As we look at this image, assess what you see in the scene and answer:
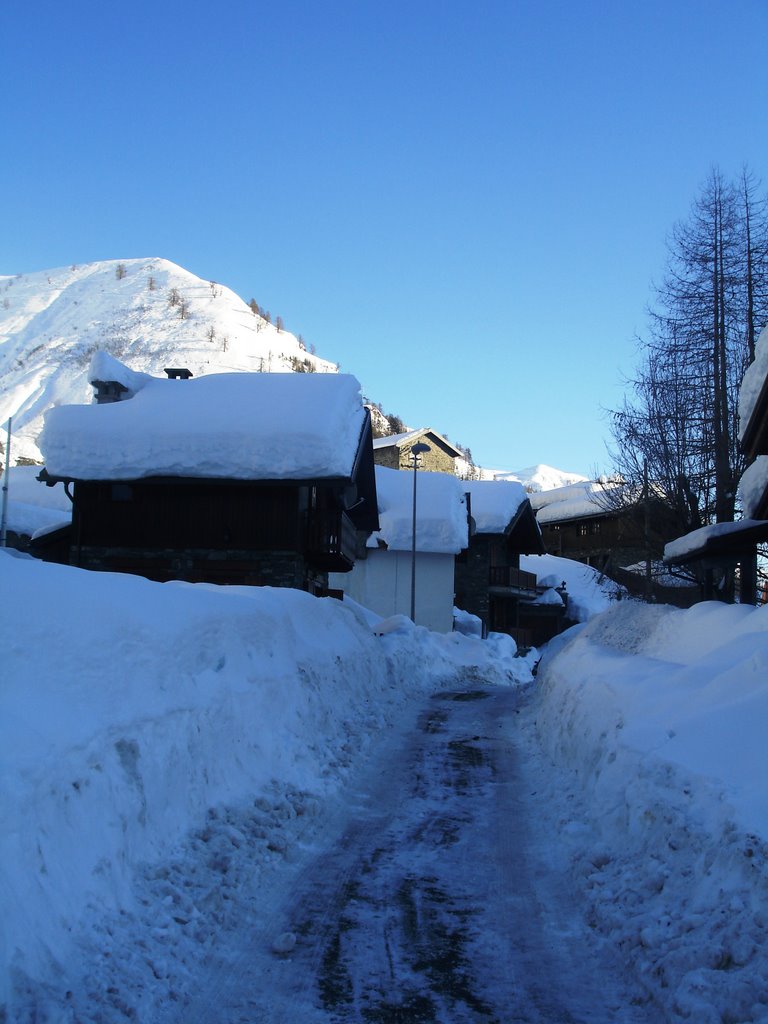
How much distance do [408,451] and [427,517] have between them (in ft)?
87.5

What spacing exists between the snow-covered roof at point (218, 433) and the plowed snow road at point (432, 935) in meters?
13.2

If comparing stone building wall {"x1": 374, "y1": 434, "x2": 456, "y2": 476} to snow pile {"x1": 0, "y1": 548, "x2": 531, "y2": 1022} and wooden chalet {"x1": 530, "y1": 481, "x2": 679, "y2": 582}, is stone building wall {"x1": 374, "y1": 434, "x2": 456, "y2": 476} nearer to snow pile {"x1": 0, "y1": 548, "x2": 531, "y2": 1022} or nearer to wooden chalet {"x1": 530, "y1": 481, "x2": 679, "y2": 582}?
wooden chalet {"x1": 530, "y1": 481, "x2": 679, "y2": 582}

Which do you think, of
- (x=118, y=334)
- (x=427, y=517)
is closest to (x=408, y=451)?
(x=427, y=517)

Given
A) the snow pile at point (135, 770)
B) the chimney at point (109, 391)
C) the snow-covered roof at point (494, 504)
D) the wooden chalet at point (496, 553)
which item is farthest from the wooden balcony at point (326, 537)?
the snow-covered roof at point (494, 504)

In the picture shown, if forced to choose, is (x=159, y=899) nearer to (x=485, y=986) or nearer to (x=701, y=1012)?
(x=485, y=986)

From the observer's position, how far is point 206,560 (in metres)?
22.1

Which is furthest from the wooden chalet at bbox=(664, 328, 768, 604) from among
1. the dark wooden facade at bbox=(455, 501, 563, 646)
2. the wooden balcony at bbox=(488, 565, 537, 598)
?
the wooden balcony at bbox=(488, 565, 537, 598)

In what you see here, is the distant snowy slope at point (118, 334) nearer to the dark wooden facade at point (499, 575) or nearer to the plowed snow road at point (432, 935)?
the dark wooden facade at point (499, 575)

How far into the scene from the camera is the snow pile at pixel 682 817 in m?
4.05

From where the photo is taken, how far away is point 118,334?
470 feet

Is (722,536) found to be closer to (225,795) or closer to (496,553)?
(225,795)

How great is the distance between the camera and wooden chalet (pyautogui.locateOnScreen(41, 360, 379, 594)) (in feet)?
68.7

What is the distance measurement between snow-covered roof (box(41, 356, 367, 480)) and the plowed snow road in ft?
43.4

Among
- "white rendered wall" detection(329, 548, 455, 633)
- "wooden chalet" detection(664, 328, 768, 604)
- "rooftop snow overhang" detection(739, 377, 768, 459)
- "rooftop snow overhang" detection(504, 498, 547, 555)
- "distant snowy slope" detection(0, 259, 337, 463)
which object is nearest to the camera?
"wooden chalet" detection(664, 328, 768, 604)
